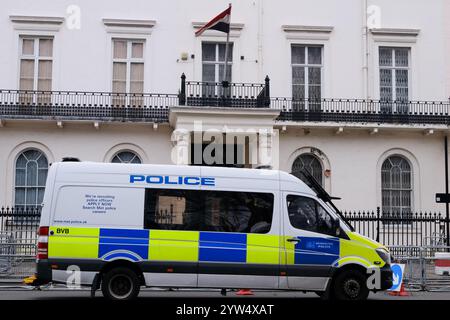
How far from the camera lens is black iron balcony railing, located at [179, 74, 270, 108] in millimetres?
23078

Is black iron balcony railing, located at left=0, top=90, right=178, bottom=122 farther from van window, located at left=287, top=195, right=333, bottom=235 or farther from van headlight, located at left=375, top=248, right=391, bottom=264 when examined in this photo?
van headlight, located at left=375, top=248, right=391, bottom=264

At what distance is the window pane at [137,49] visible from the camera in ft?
82.3

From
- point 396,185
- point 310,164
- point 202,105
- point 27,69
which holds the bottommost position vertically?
point 396,185

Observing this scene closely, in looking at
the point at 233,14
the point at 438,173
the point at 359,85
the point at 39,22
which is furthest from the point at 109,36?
the point at 438,173

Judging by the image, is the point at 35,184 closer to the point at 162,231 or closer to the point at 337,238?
the point at 162,231

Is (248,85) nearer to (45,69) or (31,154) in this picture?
(45,69)

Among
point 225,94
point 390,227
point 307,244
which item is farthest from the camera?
point 390,227

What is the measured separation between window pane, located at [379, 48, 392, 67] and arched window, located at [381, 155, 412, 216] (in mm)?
3547

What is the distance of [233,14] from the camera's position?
25266mm

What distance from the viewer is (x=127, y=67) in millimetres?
24969

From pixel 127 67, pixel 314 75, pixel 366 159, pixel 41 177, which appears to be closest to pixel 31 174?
pixel 41 177

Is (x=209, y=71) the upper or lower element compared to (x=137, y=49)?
lower

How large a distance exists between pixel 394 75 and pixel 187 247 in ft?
51.2

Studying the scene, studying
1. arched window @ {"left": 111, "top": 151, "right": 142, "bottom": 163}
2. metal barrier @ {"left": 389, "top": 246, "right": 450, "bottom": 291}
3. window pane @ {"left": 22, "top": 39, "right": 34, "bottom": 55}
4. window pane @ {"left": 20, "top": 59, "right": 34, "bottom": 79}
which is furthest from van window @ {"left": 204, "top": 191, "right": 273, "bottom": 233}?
window pane @ {"left": 22, "top": 39, "right": 34, "bottom": 55}
